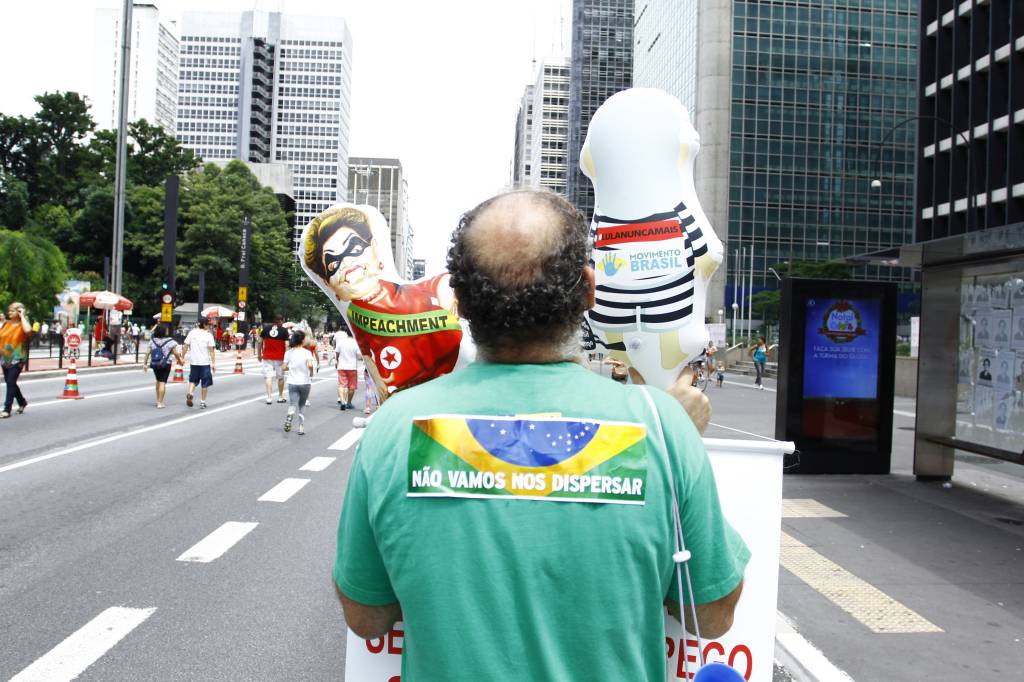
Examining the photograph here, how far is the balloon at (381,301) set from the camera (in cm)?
306

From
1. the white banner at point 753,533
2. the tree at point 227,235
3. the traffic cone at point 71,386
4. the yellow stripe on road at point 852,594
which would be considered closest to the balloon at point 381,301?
the white banner at point 753,533

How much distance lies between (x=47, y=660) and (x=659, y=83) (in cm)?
9847

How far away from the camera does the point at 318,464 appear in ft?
36.1

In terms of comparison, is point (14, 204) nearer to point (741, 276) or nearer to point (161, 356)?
point (161, 356)

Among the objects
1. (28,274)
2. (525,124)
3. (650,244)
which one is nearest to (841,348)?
(650,244)

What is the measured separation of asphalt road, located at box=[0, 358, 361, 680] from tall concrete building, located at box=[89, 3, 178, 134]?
15594cm

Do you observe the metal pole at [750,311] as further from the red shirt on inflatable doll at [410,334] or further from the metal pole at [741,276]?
the red shirt on inflatable doll at [410,334]

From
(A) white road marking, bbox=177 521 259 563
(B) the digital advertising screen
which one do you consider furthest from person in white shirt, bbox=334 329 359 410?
(A) white road marking, bbox=177 521 259 563

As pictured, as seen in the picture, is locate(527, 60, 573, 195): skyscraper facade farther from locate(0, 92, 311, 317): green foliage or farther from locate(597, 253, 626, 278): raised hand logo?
locate(597, 253, 626, 278): raised hand logo

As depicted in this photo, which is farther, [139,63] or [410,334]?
[139,63]

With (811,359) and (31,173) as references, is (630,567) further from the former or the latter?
(31,173)

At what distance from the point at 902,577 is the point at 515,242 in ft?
18.4

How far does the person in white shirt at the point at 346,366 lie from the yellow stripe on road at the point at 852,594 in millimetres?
11257

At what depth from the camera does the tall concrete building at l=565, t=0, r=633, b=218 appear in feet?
409
